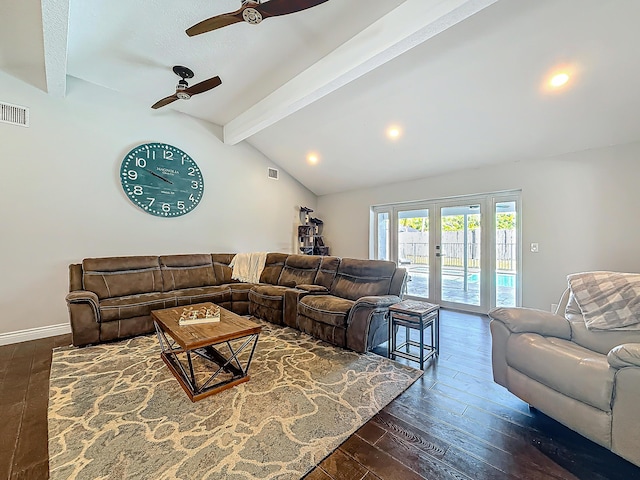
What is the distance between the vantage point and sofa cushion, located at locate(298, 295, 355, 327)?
2.93m

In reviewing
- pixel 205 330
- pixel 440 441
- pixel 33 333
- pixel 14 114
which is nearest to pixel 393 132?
pixel 205 330

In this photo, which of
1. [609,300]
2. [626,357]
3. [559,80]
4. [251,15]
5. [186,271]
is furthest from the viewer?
[186,271]

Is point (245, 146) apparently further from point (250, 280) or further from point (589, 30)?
point (589, 30)

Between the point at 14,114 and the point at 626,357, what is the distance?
5773 millimetres

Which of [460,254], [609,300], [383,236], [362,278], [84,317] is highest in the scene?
[383,236]

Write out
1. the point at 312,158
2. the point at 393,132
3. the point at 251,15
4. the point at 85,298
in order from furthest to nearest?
the point at 312,158 < the point at 393,132 < the point at 85,298 < the point at 251,15

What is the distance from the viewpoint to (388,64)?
296cm

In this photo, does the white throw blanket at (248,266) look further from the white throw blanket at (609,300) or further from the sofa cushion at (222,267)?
the white throw blanket at (609,300)

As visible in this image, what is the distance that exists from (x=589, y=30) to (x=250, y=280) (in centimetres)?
476

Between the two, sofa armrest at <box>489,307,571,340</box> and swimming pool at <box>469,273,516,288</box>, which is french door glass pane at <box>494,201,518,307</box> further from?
sofa armrest at <box>489,307,571,340</box>

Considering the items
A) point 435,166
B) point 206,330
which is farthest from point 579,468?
point 435,166

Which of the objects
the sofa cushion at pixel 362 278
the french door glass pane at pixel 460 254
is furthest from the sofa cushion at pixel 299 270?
the french door glass pane at pixel 460 254

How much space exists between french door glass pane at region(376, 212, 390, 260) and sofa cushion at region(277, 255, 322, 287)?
6.83ft

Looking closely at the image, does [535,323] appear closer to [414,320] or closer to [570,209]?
[414,320]
